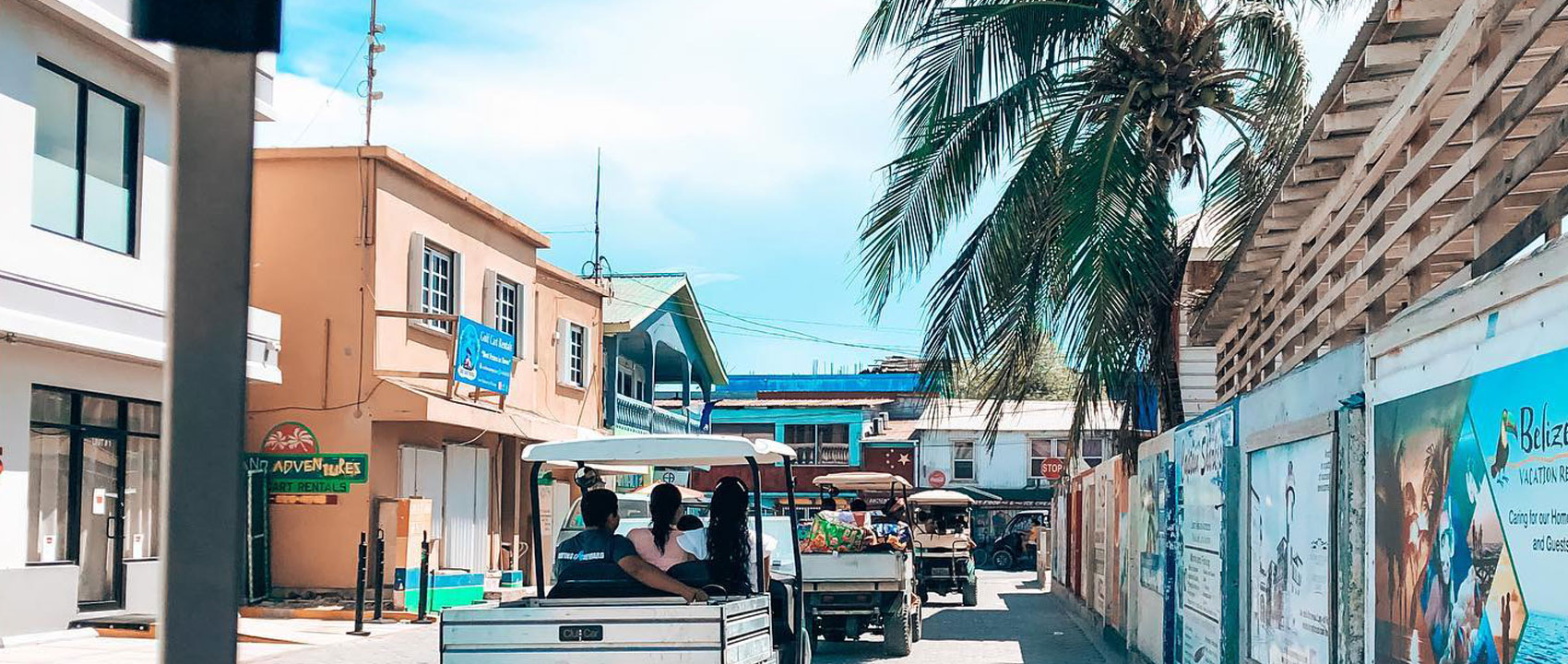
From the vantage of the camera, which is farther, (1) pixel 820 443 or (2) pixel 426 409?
(1) pixel 820 443

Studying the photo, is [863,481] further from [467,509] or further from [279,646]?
[279,646]

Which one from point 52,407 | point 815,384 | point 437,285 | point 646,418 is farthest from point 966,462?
point 52,407

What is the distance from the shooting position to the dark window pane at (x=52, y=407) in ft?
53.0

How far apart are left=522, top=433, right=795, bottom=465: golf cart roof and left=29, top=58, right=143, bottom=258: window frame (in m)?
8.69

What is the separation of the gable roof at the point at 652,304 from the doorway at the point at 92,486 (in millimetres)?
15433

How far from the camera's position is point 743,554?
945 cm

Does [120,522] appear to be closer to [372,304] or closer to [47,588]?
[47,588]

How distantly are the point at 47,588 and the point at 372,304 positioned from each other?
22.1 feet

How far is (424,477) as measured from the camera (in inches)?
921

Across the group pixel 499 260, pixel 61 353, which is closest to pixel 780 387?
pixel 499 260

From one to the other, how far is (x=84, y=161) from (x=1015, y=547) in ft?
119

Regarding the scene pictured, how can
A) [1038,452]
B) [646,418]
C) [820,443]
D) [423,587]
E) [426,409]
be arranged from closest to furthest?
[423,587] → [426,409] → [646,418] → [1038,452] → [820,443]

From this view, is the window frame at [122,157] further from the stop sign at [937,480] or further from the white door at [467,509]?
the stop sign at [937,480]

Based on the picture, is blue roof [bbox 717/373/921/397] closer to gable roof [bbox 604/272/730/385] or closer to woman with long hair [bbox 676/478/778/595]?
gable roof [bbox 604/272/730/385]
